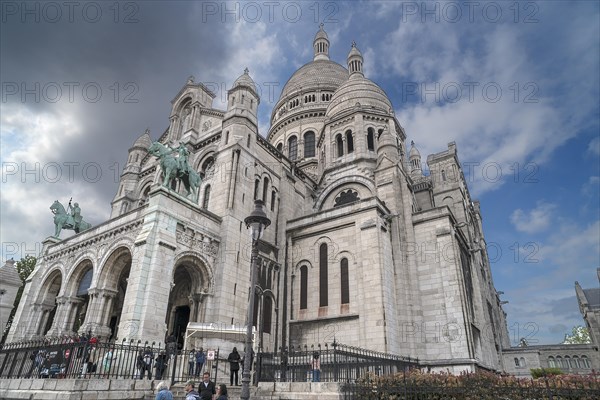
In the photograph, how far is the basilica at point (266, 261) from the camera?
739 inches

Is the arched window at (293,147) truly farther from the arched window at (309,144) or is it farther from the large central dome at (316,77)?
the large central dome at (316,77)

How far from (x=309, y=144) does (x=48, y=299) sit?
96.2 ft

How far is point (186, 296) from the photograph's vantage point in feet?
69.7

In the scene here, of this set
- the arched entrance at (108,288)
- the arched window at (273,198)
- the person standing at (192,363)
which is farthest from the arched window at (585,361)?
the arched entrance at (108,288)

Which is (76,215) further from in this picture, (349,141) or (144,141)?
A: (349,141)

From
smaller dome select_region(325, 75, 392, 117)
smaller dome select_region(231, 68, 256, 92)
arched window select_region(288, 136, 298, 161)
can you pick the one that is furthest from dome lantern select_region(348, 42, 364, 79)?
smaller dome select_region(231, 68, 256, 92)

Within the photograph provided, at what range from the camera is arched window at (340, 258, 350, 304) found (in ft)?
72.5

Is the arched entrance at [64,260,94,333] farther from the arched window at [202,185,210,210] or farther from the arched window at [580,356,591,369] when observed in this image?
the arched window at [580,356,591,369]

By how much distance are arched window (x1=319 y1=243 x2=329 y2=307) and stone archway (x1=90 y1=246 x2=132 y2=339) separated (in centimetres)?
1145

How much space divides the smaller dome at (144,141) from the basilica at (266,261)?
5100 millimetres

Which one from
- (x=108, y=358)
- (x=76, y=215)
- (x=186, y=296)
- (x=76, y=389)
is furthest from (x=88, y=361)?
(x=76, y=215)

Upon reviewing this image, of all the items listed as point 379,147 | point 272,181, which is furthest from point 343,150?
point 272,181

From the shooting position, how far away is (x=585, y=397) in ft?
24.3

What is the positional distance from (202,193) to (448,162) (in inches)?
873
